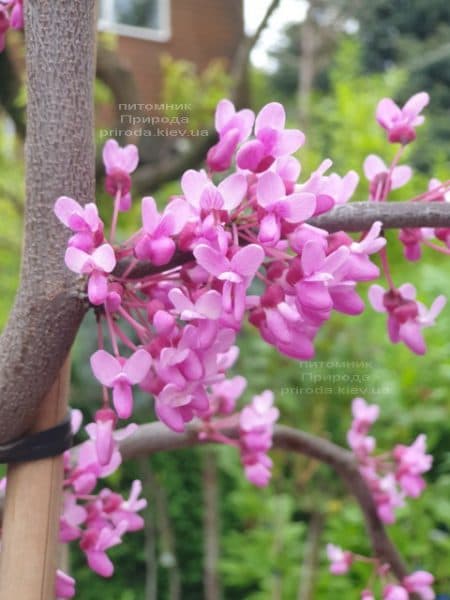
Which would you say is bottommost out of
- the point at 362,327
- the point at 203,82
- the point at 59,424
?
the point at 59,424

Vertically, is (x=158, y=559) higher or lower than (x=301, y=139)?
lower

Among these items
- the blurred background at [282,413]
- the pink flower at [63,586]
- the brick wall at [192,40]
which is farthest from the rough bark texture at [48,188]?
the brick wall at [192,40]

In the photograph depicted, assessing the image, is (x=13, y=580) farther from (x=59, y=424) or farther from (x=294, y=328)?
(x=294, y=328)

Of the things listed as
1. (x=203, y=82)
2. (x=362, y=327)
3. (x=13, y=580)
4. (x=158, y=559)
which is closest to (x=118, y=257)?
(x=13, y=580)

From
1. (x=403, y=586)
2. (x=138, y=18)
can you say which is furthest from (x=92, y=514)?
(x=138, y=18)

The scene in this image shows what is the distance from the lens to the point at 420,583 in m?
0.65

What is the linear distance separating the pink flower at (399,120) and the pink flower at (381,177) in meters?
0.02

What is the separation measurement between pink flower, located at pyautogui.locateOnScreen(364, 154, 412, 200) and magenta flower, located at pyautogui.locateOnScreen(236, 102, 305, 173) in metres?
0.10

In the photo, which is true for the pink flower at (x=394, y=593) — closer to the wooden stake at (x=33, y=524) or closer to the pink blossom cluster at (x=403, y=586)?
the pink blossom cluster at (x=403, y=586)

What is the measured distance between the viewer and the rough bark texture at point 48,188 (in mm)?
336

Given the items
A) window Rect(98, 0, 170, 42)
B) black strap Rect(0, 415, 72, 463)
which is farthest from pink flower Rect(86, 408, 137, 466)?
window Rect(98, 0, 170, 42)

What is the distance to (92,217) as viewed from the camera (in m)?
0.32

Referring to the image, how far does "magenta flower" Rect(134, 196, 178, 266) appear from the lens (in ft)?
1.04

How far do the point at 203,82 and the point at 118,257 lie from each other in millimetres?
2286
